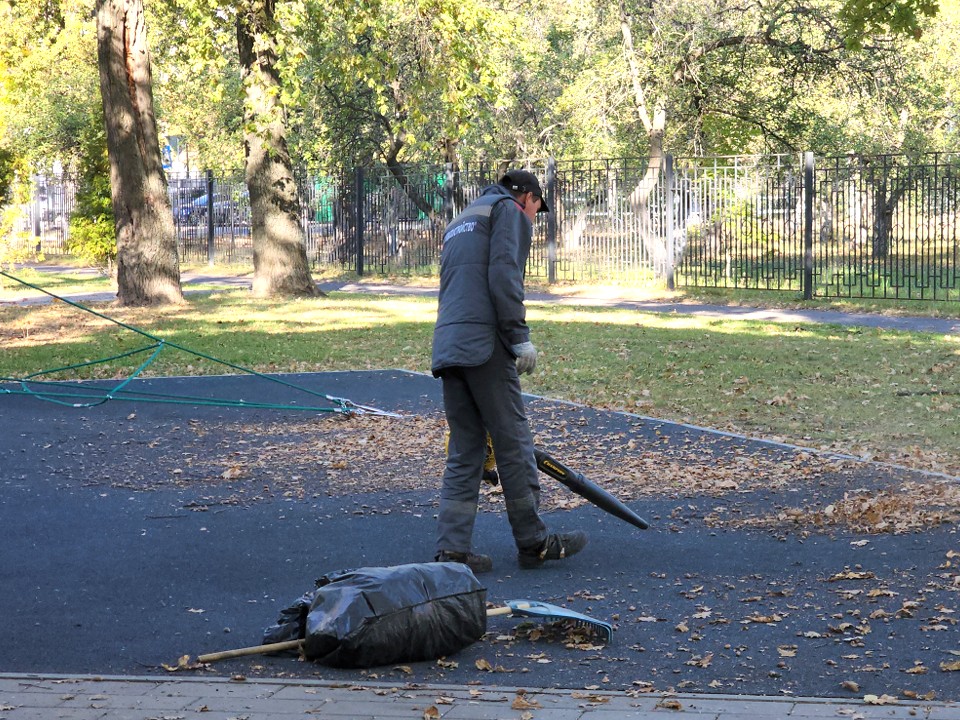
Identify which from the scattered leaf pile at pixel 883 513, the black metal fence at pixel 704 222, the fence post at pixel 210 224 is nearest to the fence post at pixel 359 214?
the black metal fence at pixel 704 222

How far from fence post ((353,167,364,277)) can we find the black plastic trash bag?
77.8 ft

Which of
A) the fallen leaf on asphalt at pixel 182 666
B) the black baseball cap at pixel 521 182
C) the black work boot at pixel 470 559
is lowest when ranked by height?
the fallen leaf on asphalt at pixel 182 666

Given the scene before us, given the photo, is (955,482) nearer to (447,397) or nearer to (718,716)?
(447,397)

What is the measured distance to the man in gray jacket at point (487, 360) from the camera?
597cm

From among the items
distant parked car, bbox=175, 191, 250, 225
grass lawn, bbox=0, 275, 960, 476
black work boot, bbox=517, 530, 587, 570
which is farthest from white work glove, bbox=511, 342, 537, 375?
distant parked car, bbox=175, 191, 250, 225

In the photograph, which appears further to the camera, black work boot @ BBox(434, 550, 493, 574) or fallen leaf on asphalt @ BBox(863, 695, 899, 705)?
black work boot @ BBox(434, 550, 493, 574)

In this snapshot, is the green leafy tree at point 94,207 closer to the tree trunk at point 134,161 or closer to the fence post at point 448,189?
the tree trunk at point 134,161

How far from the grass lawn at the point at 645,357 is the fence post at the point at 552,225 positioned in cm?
493

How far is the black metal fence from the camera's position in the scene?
20828mm

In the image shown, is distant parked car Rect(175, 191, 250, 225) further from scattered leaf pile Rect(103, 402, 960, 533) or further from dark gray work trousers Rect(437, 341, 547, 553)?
dark gray work trousers Rect(437, 341, 547, 553)

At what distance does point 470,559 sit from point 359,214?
900 inches

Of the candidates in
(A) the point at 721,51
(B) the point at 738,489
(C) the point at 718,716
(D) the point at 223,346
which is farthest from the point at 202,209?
(C) the point at 718,716

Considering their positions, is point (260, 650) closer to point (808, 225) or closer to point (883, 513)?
point (883, 513)

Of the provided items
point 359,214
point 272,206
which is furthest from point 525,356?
point 359,214
